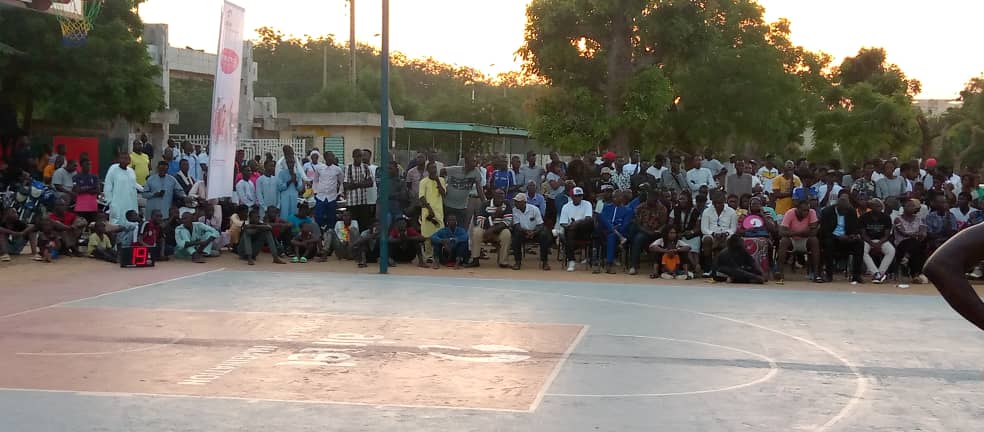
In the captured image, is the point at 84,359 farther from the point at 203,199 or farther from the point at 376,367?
the point at 203,199

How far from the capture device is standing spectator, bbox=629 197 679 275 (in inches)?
653

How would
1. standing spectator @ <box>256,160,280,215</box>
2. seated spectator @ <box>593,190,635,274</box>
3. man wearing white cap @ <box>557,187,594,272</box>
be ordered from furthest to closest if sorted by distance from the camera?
standing spectator @ <box>256,160,280,215</box>, man wearing white cap @ <box>557,187,594,272</box>, seated spectator @ <box>593,190,635,274</box>

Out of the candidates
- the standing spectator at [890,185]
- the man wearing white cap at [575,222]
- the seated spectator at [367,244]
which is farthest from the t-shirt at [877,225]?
the seated spectator at [367,244]

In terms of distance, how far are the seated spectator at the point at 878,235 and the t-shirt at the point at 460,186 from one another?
19.9 ft

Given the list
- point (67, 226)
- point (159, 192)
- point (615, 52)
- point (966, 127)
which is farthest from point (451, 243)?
point (966, 127)

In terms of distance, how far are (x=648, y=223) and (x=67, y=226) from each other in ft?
30.2

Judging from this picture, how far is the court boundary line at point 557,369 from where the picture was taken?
7.58m

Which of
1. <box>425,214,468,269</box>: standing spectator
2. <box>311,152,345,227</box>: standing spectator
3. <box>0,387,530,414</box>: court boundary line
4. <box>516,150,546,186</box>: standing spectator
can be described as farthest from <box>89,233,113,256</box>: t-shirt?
<box>0,387,530,414</box>: court boundary line

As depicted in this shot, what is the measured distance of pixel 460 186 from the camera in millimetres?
17672

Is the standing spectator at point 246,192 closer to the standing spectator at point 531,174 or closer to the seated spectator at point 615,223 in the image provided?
the standing spectator at point 531,174

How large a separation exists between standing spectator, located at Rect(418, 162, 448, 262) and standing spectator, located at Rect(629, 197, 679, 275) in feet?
9.00

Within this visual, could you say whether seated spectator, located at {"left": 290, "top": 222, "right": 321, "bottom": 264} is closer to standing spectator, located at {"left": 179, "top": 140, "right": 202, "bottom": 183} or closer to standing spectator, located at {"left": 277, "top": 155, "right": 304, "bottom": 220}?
standing spectator, located at {"left": 277, "top": 155, "right": 304, "bottom": 220}

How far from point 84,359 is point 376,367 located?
2462 mm

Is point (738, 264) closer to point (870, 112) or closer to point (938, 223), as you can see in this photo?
point (938, 223)
